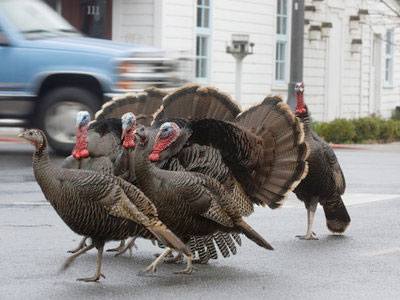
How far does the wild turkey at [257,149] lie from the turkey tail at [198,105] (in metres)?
0.17

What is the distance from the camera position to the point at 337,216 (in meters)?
8.61

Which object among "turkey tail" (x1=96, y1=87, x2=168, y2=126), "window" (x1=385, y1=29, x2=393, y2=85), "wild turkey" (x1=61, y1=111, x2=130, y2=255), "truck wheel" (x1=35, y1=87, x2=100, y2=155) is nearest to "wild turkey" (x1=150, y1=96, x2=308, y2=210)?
"wild turkey" (x1=61, y1=111, x2=130, y2=255)

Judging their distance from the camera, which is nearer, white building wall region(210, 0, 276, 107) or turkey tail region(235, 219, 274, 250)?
turkey tail region(235, 219, 274, 250)

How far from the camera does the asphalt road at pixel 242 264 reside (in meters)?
6.23

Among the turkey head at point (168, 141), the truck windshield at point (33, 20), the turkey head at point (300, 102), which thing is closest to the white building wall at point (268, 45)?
the truck windshield at point (33, 20)

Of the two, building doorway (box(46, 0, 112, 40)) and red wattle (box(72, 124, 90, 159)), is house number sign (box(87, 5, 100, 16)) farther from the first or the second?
red wattle (box(72, 124, 90, 159))

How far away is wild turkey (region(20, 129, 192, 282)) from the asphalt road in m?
0.39

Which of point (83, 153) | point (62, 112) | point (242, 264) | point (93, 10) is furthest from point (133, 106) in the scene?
point (93, 10)

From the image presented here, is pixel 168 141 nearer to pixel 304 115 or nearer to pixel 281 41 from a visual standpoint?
pixel 304 115

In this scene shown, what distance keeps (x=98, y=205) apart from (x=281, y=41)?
67.0 ft

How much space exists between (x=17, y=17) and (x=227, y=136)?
7240 millimetres

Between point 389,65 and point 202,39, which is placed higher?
point 202,39

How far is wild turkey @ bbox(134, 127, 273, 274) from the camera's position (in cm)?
645

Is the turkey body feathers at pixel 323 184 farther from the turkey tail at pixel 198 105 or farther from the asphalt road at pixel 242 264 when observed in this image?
the turkey tail at pixel 198 105
